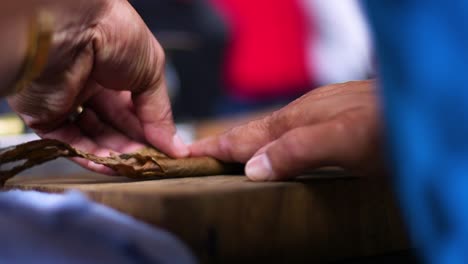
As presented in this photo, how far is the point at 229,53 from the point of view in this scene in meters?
2.48

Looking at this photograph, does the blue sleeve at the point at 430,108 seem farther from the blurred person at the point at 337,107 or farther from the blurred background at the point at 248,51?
the blurred background at the point at 248,51

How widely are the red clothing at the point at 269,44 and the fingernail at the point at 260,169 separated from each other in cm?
176

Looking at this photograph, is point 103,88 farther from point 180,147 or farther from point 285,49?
point 285,49

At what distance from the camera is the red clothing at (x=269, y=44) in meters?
2.36

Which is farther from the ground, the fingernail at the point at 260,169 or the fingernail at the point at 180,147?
the fingernail at the point at 260,169

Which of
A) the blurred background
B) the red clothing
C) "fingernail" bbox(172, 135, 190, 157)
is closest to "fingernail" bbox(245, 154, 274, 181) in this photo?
"fingernail" bbox(172, 135, 190, 157)

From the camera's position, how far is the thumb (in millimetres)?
520

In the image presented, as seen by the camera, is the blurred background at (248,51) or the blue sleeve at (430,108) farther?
the blurred background at (248,51)

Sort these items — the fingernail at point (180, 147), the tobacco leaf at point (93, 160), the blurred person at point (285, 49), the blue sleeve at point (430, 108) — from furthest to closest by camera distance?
the blurred person at point (285, 49) < the fingernail at point (180, 147) < the tobacco leaf at point (93, 160) < the blue sleeve at point (430, 108)

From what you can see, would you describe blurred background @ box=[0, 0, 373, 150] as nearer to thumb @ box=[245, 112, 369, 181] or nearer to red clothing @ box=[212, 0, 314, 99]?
red clothing @ box=[212, 0, 314, 99]

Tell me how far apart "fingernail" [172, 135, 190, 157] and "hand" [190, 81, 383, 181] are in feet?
0.29

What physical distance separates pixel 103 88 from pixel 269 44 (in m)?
1.51

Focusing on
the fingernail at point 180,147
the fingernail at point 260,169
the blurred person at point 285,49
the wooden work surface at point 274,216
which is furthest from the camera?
the blurred person at point 285,49

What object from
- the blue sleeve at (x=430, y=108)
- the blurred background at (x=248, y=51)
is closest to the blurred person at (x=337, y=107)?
the blue sleeve at (x=430, y=108)
